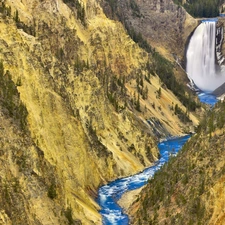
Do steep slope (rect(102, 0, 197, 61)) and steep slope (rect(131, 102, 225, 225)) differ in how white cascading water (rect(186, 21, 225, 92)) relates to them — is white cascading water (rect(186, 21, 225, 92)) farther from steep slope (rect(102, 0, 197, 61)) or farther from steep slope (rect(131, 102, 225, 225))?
steep slope (rect(131, 102, 225, 225))

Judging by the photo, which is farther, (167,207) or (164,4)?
(164,4)

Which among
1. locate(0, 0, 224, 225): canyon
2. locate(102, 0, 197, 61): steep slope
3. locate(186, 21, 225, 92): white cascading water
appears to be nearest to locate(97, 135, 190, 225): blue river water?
locate(0, 0, 224, 225): canyon

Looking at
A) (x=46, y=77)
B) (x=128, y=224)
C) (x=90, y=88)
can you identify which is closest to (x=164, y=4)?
(x=90, y=88)

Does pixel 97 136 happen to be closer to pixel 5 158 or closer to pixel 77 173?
pixel 77 173

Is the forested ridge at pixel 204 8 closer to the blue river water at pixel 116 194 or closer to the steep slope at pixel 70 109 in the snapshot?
the steep slope at pixel 70 109

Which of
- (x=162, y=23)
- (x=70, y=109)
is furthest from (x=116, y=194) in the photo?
(x=162, y=23)

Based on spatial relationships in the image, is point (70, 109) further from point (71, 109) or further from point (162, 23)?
point (162, 23)
